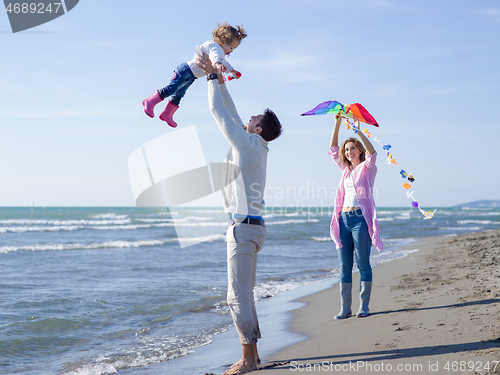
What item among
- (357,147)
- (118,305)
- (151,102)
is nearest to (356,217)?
(357,147)

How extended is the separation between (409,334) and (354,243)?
106 centimetres

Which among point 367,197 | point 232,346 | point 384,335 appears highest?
point 367,197

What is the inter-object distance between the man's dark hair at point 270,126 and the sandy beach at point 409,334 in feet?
5.31

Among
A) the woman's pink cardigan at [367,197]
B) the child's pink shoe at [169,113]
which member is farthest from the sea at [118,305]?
the child's pink shoe at [169,113]

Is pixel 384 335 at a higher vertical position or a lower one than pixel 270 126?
lower

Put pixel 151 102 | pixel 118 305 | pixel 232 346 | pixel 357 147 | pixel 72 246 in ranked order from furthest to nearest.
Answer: pixel 72 246 → pixel 118 305 → pixel 357 147 → pixel 232 346 → pixel 151 102

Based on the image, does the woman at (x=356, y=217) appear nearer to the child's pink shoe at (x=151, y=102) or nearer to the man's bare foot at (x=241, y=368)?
the man's bare foot at (x=241, y=368)

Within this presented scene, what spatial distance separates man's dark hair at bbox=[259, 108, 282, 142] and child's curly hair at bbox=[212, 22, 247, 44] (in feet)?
1.75

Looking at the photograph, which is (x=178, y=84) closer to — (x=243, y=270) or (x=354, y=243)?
(x=243, y=270)

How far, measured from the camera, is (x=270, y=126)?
2650 millimetres

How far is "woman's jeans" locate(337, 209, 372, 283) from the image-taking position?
13.1ft

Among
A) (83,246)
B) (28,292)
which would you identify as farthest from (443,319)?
(83,246)

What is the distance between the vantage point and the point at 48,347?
4195mm

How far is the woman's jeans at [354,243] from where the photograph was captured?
13.1 feet
